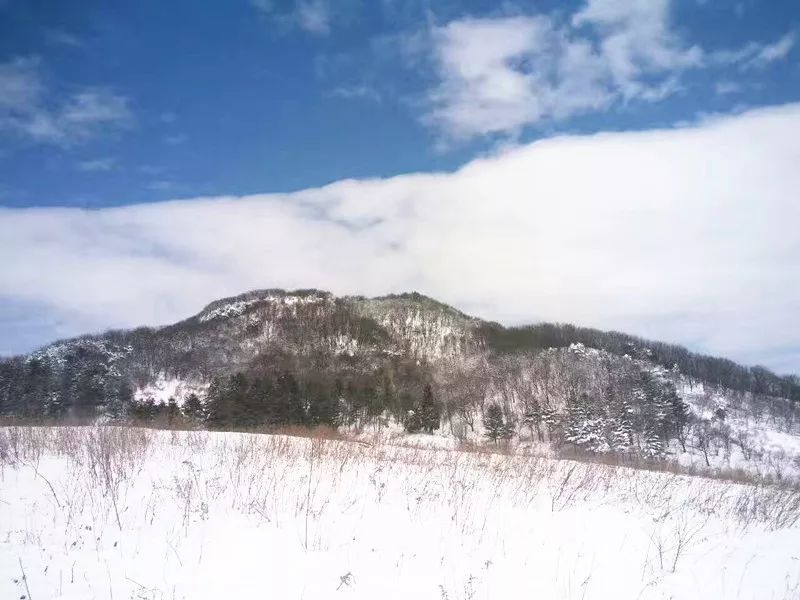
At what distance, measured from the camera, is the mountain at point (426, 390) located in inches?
2424

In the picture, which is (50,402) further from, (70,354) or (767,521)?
(767,521)

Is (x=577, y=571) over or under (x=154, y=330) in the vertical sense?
under

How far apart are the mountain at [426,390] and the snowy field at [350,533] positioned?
1400 cm

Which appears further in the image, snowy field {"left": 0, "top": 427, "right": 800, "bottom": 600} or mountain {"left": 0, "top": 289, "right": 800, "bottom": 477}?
mountain {"left": 0, "top": 289, "right": 800, "bottom": 477}

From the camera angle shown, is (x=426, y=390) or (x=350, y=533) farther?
(x=426, y=390)

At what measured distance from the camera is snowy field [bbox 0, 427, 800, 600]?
15.7 ft

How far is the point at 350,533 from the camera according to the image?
6.12 m

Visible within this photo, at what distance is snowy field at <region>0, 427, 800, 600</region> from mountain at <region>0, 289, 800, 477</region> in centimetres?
1400

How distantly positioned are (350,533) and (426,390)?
84612 mm

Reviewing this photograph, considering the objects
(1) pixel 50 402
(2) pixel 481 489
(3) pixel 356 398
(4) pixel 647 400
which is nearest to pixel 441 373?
(3) pixel 356 398

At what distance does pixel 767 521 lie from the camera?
847cm

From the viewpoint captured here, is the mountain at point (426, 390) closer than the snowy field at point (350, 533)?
No

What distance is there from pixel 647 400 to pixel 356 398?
5170 cm

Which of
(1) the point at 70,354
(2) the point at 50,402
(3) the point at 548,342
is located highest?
(3) the point at 548,342
